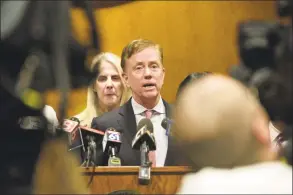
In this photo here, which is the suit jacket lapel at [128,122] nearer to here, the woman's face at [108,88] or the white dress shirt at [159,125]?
the white dress shirt at [159,125]

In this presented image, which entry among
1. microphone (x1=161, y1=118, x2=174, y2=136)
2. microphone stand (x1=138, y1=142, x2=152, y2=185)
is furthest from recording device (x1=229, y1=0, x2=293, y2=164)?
microphone (x1=161, y1=118, x2=174, y2=136)

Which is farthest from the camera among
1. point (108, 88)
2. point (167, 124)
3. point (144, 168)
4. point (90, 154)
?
point (108, 88)

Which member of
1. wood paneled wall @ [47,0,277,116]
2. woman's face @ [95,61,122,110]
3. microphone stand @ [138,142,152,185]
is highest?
wood paneled wall @ [47,0,277,116]

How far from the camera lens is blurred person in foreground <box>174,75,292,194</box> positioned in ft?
4.67

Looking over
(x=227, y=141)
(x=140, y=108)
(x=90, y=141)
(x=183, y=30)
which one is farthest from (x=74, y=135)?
(x=183, y=30)

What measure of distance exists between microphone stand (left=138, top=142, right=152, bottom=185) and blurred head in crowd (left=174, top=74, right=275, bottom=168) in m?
0.99

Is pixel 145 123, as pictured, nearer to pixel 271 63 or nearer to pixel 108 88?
pixel 108 88

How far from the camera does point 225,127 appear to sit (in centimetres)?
146

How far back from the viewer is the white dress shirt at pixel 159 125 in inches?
112

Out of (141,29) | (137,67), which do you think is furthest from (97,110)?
(141,29)

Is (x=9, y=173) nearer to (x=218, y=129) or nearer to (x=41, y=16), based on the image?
(x=41, y=16)

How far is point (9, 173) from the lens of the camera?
1.38m

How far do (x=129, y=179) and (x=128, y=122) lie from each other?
0.46 m

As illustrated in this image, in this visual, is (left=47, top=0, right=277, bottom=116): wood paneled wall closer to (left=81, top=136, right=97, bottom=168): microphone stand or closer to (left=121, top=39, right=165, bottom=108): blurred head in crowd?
(left=121, top=39, right=165, bottom=108): blurred head in crowd
